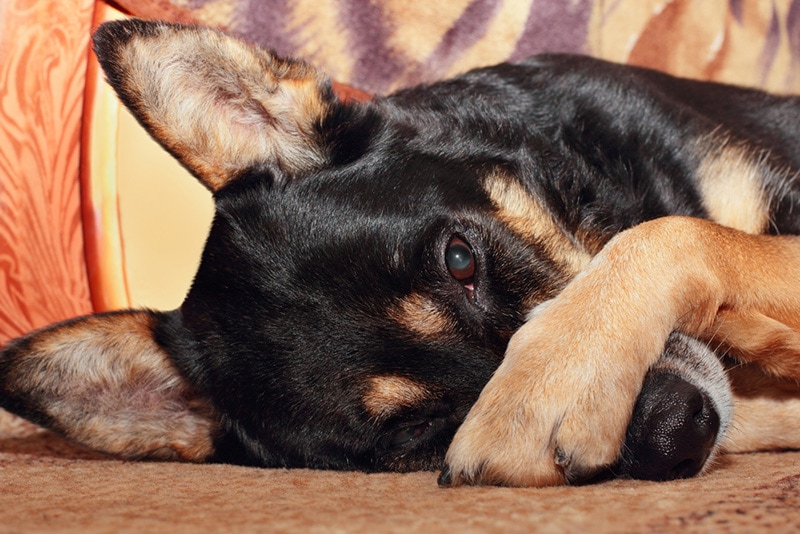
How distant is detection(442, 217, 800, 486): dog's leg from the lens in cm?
151

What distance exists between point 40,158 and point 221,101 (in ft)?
3.92

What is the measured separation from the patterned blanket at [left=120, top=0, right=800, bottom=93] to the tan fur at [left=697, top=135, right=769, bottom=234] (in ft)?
4.59

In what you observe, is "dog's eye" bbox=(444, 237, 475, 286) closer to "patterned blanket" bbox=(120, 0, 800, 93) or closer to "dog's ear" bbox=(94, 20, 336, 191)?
"dog's ear" bbox=(94, 20, 336, 191)

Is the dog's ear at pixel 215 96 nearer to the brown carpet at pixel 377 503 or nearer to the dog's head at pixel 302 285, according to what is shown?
the dog's head at pixel 302 285

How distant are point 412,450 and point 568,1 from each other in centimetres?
249

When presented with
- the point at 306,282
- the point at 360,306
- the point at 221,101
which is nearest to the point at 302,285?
the point at 306,282

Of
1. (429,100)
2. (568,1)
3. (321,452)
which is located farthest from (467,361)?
(568,1)

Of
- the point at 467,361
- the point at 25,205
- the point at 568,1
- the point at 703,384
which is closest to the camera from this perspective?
the point at 703,384

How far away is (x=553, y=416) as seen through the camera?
1512 mm

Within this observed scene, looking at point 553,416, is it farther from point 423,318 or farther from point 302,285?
point 302,285

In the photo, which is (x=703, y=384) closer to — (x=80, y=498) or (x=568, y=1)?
(x=80, y=498)

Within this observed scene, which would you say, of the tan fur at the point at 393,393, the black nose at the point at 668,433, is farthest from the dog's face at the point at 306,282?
the black nose at the point at 668,433

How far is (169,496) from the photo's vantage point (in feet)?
5.26

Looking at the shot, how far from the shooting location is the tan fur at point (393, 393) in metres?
1.86
